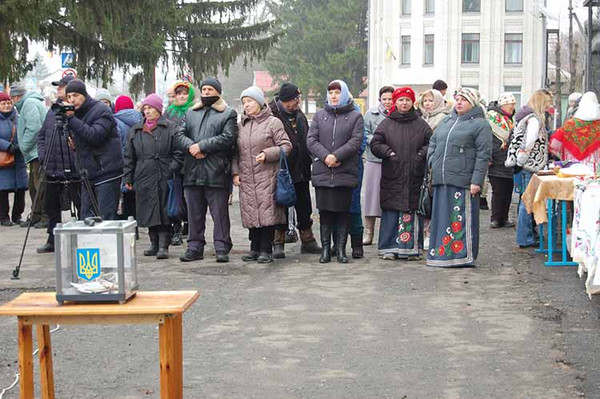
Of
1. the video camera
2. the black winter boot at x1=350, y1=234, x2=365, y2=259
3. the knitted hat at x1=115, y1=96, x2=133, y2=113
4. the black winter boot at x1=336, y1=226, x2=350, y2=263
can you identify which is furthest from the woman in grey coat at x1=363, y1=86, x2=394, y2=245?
the video camera

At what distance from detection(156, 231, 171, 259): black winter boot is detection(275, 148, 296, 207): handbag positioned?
4.79 ft

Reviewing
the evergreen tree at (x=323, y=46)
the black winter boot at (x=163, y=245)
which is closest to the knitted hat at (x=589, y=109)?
the black winter boot at (x=163, y=245)

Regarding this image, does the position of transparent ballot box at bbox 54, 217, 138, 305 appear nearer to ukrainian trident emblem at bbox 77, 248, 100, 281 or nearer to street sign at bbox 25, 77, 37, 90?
ukrainian trident emblem at bbox 77, 248, 100, 281

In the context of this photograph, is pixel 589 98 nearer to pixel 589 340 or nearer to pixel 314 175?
pixel 314 175

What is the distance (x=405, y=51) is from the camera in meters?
68.9

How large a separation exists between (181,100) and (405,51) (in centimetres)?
5668

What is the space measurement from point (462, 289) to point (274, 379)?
387cm

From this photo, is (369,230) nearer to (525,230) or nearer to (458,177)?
(525,230)

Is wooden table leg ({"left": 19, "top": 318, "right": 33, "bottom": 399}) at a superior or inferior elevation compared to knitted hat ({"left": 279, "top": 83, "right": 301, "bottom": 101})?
inferior

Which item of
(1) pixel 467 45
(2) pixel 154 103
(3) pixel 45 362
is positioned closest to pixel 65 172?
(2) pixel 154 103

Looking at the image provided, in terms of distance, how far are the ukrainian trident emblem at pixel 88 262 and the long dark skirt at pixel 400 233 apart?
705cm

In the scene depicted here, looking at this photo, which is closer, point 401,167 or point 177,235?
point 401,167

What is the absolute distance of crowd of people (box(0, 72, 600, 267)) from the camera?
1180 centimetres

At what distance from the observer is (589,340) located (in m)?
8.02
